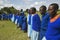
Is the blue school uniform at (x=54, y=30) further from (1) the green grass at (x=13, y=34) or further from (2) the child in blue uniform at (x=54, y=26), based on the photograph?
(1) the green grass at (x=13, y=34)

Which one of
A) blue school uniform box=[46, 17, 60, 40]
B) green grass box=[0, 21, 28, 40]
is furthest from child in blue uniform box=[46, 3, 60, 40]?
green grass box=[0, 21, 28, 40]

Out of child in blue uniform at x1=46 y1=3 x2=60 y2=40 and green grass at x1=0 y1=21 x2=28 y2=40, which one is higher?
child in blue uniform at x1=46 y1=3 x2=60 y2=40

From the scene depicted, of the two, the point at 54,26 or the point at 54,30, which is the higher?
the point at 54,26

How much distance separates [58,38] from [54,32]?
0.17 meters

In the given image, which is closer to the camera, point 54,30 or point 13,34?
point 54,30

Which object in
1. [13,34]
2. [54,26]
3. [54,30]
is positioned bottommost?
[13,34]

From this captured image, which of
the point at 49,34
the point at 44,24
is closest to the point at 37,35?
Result: the point at 44,24

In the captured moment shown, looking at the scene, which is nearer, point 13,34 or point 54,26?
point 54,26

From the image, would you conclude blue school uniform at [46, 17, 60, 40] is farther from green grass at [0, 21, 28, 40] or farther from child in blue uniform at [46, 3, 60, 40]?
green grass at [0, 21, 28, 40]

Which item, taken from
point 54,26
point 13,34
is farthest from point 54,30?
point 13,34

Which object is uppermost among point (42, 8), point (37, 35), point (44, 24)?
point (42, 8)

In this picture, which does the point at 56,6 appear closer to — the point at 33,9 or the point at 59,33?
the point at 59,33

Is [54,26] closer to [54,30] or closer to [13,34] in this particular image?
[54,30]

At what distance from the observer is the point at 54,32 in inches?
209
